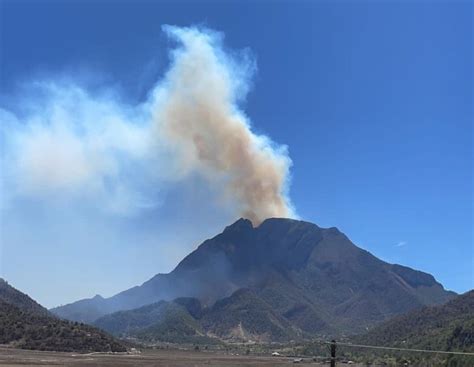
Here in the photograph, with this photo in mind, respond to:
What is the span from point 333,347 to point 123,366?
15845 centimetres

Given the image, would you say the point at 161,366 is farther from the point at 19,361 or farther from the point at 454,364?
the point at 454,364

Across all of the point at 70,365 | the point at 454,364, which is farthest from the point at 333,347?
the point at 454,364

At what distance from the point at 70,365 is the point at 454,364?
118422 millimetres

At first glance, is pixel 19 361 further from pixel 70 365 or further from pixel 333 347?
pixel 333 347

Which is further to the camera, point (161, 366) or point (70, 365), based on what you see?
point (161, 366)

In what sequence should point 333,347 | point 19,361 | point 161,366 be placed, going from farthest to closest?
point 161,366 → point 19,361 → point 333,347

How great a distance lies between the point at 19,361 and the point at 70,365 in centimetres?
1445

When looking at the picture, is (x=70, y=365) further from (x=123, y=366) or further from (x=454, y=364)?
(x=454, y=364)

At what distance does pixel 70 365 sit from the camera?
172 meters

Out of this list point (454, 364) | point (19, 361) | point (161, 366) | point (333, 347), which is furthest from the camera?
point (161, 366)

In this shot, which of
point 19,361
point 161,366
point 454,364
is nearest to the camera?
point 19,361

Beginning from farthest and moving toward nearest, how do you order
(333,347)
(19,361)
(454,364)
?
(454,364) < (19,361) < (333,347)

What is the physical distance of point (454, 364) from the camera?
182 m

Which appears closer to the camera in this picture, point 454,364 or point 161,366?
point 454,364
